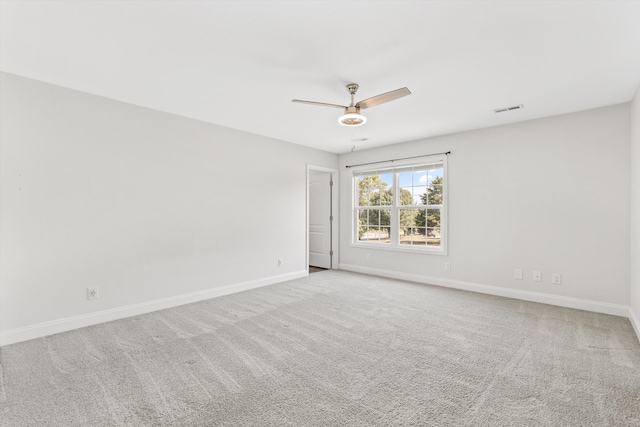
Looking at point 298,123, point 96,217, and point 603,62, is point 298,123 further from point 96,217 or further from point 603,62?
point 603,62

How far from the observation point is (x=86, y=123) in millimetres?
3180

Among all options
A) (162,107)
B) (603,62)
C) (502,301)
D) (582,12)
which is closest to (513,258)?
(502,301)

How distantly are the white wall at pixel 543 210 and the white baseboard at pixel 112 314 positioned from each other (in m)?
3.12

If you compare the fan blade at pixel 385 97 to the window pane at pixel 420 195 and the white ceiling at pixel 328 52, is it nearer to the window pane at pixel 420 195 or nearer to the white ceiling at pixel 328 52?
the white ceiling at pixel 328 52

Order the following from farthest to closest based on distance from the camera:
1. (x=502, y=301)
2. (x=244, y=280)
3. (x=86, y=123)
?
(x=244, y=280) < (x=502, y=301) < (x=86, y=123)

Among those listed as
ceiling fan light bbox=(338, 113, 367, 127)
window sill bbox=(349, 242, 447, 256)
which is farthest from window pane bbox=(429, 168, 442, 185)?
ceiling fan light bbox=(338, 113, 367, 127)

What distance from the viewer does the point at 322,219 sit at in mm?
6488

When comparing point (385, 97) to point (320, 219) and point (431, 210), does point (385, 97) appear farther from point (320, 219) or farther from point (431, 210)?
point (320, 219)

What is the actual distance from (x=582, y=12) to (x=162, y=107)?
4.02 metres

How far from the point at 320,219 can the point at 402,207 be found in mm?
1904

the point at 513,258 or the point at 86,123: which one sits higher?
the point at 86,123

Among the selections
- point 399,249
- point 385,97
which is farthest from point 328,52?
point 399,249

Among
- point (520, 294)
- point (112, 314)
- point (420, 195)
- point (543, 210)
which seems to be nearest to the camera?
point (112, 314)

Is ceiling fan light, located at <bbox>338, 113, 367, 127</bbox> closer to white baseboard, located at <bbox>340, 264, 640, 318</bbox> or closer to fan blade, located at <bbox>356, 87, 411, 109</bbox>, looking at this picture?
fan blade, located at <bbox>356, 87, 411, 109</bbox>
